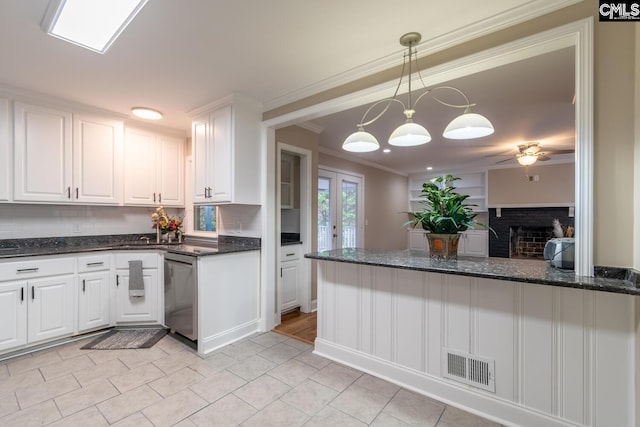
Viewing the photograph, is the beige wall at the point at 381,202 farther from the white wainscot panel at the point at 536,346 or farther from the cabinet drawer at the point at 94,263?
the white wainscot panel at the point at 536,346

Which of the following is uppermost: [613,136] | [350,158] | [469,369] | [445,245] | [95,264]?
[350,158]

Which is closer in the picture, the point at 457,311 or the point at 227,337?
the point at 457,311

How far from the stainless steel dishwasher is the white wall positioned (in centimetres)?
119

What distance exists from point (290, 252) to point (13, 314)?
2.60 meters

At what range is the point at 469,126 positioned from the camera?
1635mm

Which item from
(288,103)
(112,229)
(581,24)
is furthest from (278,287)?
(581,24)

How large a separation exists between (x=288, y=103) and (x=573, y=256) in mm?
2598

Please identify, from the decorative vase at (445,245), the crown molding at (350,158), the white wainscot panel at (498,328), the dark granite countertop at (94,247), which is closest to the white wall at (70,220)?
the dark granite countertop at (94,247)

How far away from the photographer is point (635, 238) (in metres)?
1.45

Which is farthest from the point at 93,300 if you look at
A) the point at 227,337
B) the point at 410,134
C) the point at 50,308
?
the point at 410,134

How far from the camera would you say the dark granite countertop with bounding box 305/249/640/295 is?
141cm

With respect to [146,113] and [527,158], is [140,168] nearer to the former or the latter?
[146,113]

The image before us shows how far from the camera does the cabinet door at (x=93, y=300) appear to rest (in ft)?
9.55

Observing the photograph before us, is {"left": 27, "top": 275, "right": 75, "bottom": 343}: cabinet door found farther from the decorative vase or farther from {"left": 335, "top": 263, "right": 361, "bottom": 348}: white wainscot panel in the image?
the decorative vase
